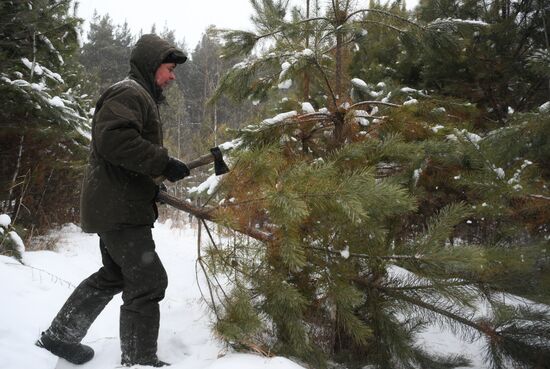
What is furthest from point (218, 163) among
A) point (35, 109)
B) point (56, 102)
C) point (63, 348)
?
point (35, 109)

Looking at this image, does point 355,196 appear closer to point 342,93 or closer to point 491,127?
point 342,93

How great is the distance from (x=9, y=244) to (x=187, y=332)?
2.23 m

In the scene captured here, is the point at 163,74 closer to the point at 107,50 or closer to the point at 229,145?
the point at 229,145

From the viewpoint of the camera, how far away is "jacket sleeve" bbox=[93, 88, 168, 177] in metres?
2.09

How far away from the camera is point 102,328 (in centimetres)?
304

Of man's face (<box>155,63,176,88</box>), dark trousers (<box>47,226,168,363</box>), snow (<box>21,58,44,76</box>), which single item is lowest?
dark trousers (<box>47,226,168,363</box>)

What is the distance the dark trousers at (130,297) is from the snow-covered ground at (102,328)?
0.19 metres

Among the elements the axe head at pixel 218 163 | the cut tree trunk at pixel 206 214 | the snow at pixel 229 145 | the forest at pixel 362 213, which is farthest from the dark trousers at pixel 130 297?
the snow at pixel 229 145

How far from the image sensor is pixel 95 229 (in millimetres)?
2246

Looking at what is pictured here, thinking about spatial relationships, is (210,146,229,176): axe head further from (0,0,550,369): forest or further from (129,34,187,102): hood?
(129,34,187,102): hood

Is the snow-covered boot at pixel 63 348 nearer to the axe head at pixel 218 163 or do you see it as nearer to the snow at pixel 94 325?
the snow at pixel 94 325

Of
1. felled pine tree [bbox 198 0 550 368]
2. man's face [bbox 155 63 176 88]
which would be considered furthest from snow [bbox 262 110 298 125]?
man's face [bbox 155 63 176 88]

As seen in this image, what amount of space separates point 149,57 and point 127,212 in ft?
3.06

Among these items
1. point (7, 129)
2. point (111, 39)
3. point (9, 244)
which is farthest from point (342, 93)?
point (111, 39)
